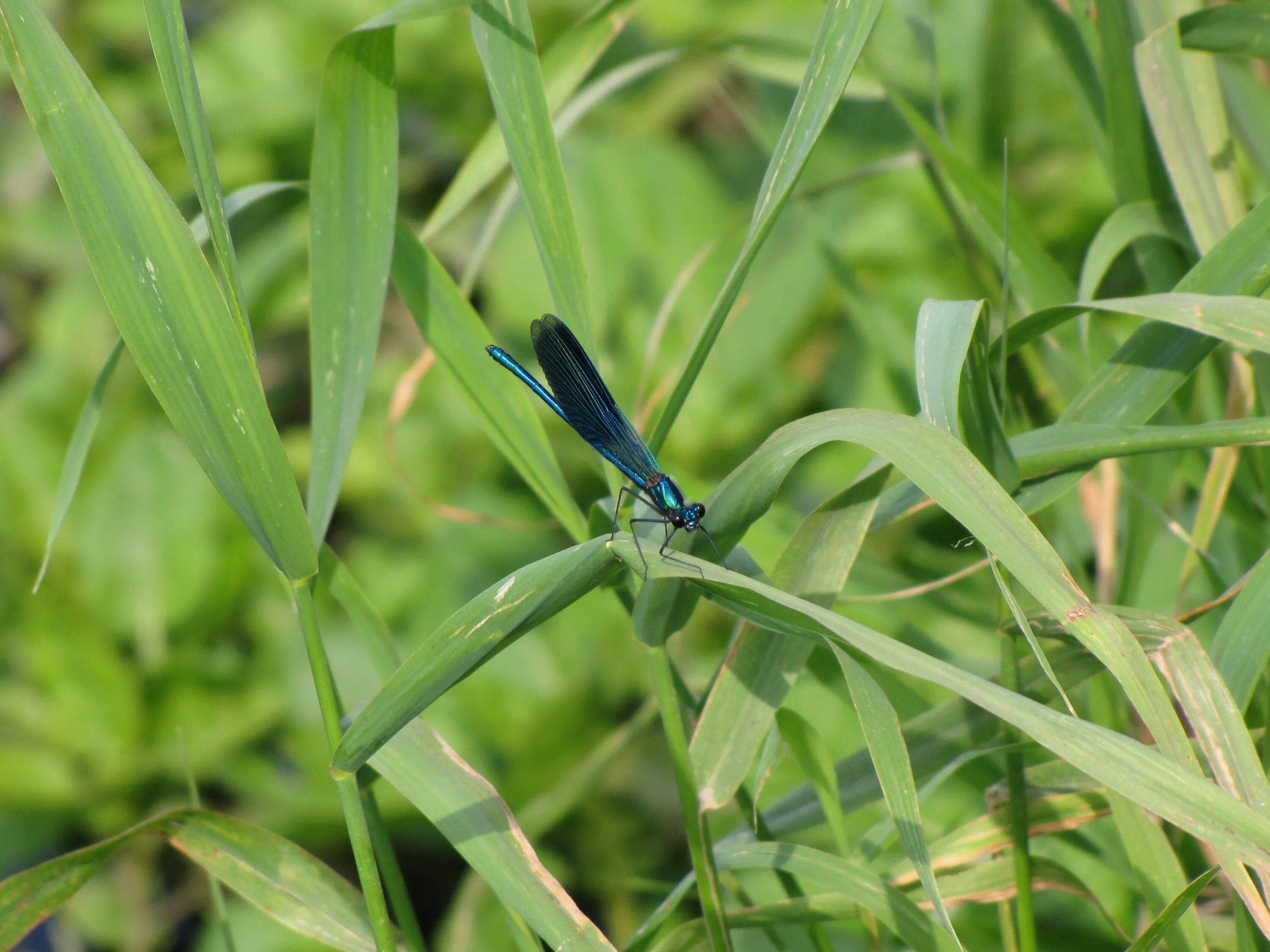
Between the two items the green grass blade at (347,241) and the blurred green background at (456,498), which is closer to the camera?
the green grass blade at (347,241)

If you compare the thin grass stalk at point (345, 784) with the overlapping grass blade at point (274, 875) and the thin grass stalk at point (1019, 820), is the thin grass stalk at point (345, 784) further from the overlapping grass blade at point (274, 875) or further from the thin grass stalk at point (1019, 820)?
the thin grass stalk at point (1019, 820)

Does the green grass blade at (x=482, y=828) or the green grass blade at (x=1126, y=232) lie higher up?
the green grass blade at (x=1126, y=232)

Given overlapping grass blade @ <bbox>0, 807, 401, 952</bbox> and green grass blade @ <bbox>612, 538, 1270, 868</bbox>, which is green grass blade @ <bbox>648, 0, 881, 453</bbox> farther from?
overlapping grass blade @ <bbox>0, 807, 401, 952</bbox>

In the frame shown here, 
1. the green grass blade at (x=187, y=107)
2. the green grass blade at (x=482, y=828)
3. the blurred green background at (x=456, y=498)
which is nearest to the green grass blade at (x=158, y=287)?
the green grass blade at (x=187, y=107)

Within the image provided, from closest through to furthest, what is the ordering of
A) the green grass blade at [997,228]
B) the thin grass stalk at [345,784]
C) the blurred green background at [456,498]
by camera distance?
the thin grass stalk at [345,784]
the green grass blade at [997,228]
the blurred green background at [456,498]

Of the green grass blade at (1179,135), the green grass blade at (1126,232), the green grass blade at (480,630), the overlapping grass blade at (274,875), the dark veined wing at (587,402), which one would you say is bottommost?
the overlapping grass blade at (274,875)

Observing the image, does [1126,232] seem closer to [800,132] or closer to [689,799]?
[800,132]

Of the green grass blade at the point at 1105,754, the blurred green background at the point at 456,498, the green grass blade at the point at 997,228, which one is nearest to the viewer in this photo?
the green grass blade at the point at 1105,754

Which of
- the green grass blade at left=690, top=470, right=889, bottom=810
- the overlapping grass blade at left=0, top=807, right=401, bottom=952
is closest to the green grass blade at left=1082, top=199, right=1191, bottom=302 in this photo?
the green grass blade at left=690, top=470, right=889, bottom=810
